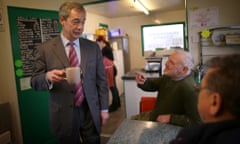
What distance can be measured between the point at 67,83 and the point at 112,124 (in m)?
2.26

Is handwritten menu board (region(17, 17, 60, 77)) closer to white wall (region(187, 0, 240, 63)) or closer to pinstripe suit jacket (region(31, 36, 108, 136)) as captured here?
pinstripe suit jacket (region(31, 36, 108, 136))

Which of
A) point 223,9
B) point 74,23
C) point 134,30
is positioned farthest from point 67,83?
→ point 134,30

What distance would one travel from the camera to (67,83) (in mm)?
1438

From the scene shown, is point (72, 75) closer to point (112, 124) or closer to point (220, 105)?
point (220, 105)

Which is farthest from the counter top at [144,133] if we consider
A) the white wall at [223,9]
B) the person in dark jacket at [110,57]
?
the person in dark jacket at [110,57]

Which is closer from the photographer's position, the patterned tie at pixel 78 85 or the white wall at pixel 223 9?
the patterned tie at pixel 78 85

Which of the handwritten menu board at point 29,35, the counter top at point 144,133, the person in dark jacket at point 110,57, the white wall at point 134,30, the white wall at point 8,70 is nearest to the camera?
the counter top at point 144,133

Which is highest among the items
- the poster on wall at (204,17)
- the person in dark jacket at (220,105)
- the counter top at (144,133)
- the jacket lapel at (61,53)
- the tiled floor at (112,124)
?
the poster on wall at (204,17)

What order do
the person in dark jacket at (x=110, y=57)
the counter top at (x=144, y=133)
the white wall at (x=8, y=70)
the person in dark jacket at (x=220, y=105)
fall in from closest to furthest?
the person in dark jacket at (x=220, y=105) < the counter top at (x=144, y=133) < the white wall at (x=8, y=70) < the person in dark jacket at (x=110, y=57)

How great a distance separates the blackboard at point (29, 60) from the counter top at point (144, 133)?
1.66 m

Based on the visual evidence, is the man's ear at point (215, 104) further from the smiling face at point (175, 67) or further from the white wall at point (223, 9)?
the white wall at point (223, 9)

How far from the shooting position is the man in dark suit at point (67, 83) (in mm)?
1434

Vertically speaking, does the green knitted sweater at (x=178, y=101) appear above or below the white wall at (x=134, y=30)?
below

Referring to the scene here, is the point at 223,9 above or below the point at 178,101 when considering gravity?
above
